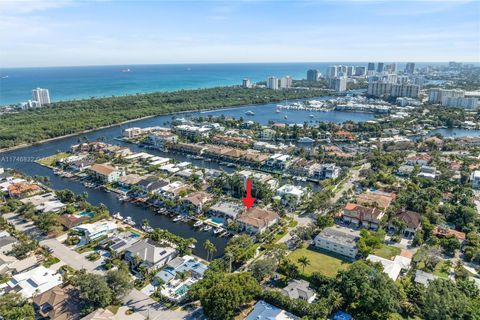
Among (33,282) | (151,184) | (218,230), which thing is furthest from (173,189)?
(33,282)

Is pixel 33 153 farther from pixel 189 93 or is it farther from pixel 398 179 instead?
pixel 189 93

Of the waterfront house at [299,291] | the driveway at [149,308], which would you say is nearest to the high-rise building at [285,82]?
the waterfront house at [299,291]

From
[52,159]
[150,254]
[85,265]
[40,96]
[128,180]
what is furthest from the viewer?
[40,96]

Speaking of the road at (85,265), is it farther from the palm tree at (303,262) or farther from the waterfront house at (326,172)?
the waterfront house at (326,172)

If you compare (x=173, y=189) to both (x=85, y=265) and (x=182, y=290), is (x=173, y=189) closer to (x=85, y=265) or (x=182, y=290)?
(x=85, y=265)

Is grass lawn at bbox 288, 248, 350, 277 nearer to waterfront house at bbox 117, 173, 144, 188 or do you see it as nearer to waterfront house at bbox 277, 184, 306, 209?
waterfront house at bbox 277, 184, 306, 209

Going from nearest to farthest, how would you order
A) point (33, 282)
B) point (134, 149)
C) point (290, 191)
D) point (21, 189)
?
point (33, 282), point (290, 191), point (21, 189), point (134, 149)

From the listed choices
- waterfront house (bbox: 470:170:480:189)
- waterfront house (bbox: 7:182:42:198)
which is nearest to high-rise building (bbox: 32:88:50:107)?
waterfront house (bbox: 7:182:42:198)
